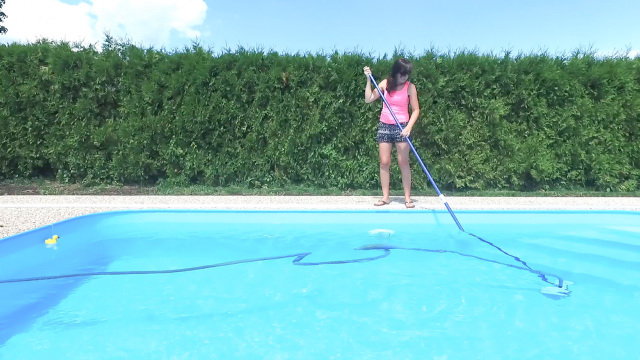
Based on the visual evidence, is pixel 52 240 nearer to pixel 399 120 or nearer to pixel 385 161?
pixel 385 161

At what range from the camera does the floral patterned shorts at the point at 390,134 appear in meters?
5.38

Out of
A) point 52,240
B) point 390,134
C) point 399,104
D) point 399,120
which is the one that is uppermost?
point 399,104

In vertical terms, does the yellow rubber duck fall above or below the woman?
below

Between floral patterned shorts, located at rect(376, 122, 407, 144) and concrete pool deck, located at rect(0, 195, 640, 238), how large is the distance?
772mm

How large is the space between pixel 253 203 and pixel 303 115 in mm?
1711

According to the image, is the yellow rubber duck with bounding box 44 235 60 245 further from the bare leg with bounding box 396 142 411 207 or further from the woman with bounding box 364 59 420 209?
the bare leg with bounding box 396 142 411 207

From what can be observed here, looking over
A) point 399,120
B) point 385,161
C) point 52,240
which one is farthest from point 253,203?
point 52,240

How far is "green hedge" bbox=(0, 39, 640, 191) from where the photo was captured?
6.53 meters

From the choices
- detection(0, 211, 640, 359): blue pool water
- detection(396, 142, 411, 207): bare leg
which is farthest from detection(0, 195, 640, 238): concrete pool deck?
detection(0, 211, 640, 359): blue pool water

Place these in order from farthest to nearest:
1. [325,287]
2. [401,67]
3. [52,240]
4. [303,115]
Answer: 1. [303,115]
2. [401,67]
3. [52,240]
4. [325,287]

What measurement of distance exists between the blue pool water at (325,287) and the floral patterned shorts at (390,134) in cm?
99

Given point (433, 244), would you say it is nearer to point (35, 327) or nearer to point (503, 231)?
point (503, 231)

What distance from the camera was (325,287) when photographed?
336cm

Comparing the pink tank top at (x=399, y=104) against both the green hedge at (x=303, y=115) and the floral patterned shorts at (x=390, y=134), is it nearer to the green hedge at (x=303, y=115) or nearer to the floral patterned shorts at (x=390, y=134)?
the floral patterned shorts at (x=390, y=134)
